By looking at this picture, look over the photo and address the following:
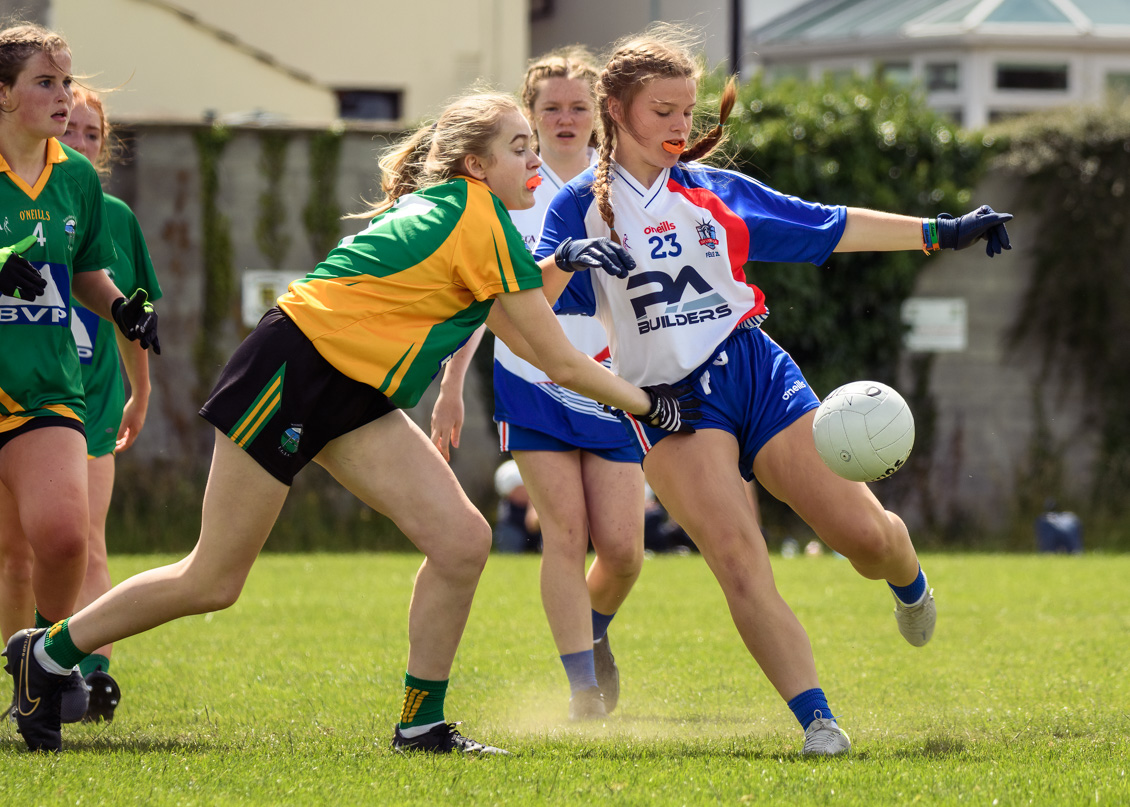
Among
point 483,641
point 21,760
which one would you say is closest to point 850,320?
point 483,641

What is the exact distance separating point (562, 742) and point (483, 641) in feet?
8.79

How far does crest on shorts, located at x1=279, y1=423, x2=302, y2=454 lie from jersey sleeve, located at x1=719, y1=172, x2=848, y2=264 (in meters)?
Answer: 1.64

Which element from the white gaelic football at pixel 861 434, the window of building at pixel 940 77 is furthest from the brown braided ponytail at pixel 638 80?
the window of building at pixel 940 77

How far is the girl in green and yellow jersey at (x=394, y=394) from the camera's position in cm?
400

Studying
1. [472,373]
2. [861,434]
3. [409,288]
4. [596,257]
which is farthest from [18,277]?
[472,373]

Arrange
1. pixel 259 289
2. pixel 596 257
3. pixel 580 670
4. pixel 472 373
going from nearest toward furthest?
1. pixel 596 257
2. pixel 580 670
3. pixel 259 289
4. pixel 472 373

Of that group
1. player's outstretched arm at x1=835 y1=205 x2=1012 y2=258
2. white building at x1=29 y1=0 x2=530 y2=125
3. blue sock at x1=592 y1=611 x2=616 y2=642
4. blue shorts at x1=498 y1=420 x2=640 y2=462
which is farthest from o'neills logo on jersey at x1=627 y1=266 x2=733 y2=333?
white building at x1=29 y1=0 x2=530 y2=125

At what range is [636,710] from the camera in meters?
5.36

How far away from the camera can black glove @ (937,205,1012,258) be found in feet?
14.8

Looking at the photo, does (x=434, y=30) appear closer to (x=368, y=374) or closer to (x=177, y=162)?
(x=177, y=162)

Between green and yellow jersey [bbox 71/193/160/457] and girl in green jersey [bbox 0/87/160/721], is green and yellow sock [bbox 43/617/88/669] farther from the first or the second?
green and yellow jersey [bbox 71/193/160/457]

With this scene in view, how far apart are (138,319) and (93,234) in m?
0.42

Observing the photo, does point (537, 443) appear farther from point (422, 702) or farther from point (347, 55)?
point (347, 55)

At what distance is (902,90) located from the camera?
14.0m
